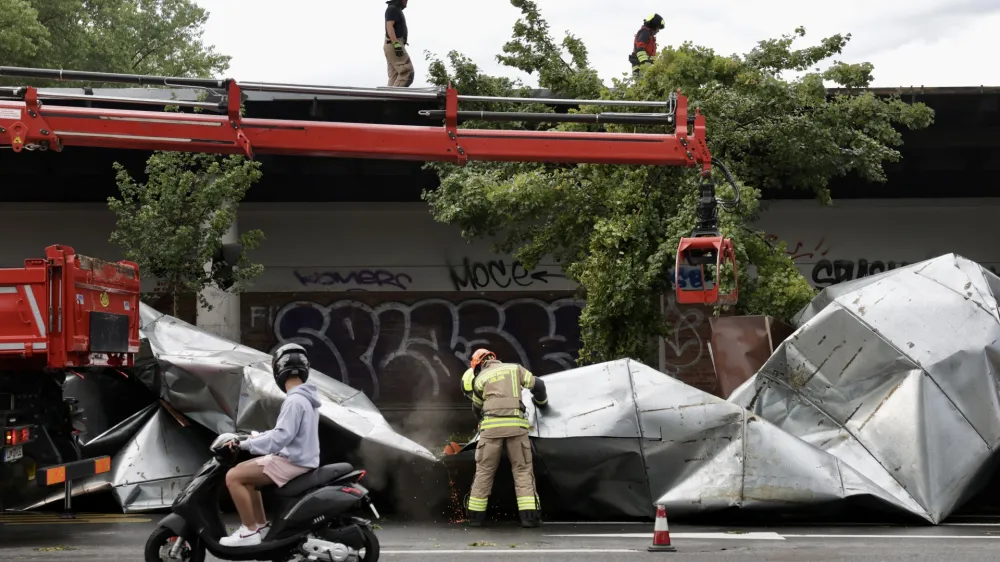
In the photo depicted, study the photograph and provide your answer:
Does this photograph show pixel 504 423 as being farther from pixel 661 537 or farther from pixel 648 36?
pixel 648 36

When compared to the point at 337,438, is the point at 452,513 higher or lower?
lower

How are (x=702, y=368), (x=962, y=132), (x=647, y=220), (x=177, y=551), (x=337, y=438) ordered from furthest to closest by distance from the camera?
(x=962, y=132), (x=702, y=368), (x=647, y=220), (x=337, y=438), (x=177, y=551)

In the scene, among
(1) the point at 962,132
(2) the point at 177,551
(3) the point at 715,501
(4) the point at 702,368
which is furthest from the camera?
(1) the point at 962,132

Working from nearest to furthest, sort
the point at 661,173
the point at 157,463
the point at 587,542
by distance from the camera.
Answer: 1. the point at 587,542
2. the point at 157,463
3. the point at 661,173

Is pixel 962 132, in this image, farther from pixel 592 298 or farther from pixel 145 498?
pixel 145 498

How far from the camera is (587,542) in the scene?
9.76m

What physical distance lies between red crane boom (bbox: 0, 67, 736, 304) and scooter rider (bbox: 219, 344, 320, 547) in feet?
8.95

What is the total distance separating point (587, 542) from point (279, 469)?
324 cm

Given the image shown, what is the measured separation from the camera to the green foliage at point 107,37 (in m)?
27.7

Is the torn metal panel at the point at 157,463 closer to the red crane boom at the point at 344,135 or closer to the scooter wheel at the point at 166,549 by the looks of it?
the red crane boom at the point at 344,135

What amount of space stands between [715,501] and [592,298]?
4.50 metres

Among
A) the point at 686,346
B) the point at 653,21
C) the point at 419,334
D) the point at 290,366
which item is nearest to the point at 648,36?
the point at 653,21

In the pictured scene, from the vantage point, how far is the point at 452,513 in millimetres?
11430

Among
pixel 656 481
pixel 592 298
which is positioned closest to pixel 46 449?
pixel 656 481
